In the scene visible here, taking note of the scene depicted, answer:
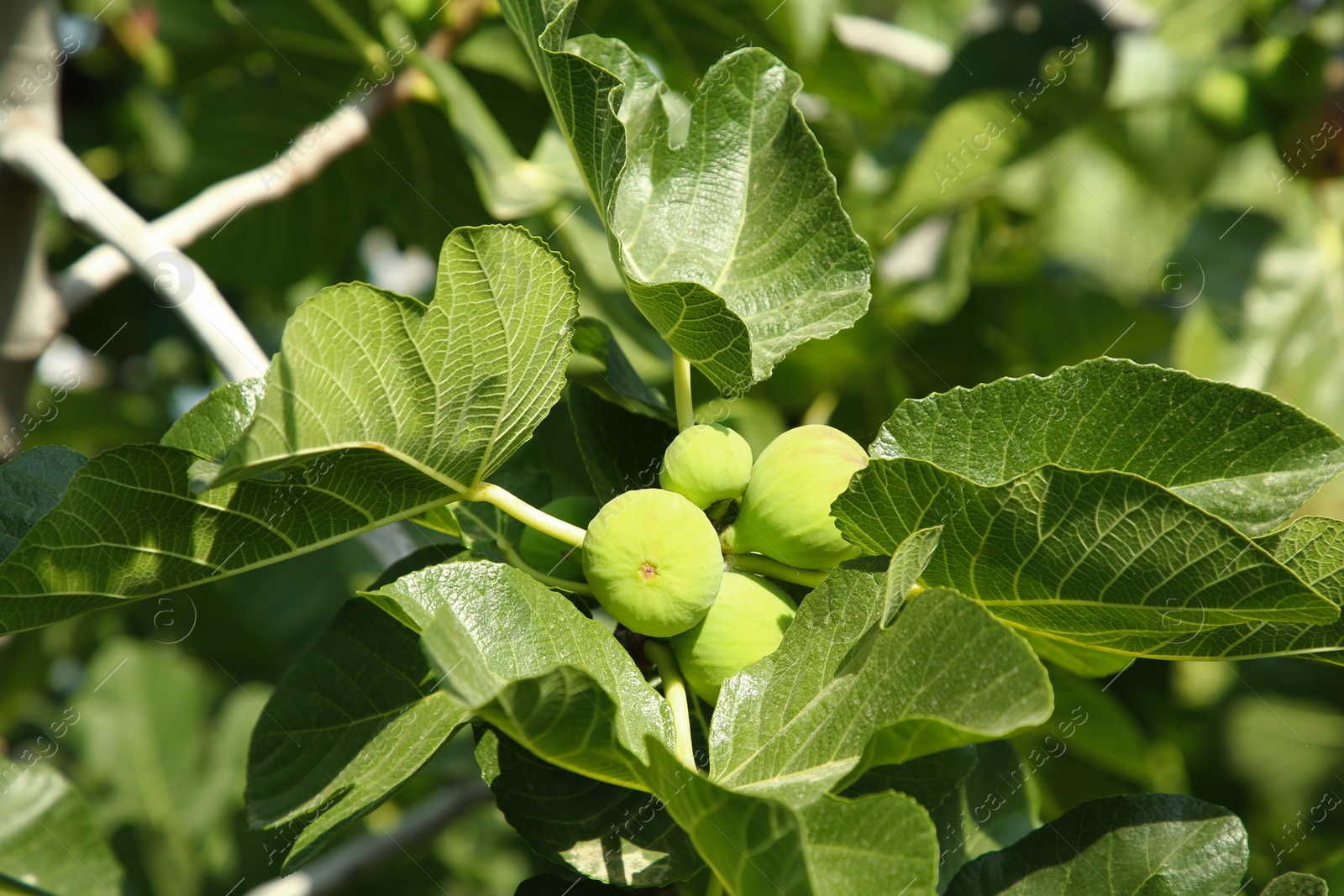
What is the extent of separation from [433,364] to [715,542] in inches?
11.0

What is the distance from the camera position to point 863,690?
788mm

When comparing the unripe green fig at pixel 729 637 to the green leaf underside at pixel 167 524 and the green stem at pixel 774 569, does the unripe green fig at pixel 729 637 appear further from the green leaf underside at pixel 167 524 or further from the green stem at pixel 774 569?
the green leaf underside at pixel 167 524

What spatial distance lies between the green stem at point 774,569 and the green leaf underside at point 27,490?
0.57 meters

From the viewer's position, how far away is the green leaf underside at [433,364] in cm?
75

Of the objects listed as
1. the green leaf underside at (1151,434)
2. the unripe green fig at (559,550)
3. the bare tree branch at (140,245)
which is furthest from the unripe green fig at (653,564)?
the bare tree branch at (140,245)

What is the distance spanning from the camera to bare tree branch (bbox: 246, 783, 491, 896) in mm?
1618

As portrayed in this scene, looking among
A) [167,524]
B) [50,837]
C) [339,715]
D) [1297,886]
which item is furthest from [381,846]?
[1297,886]

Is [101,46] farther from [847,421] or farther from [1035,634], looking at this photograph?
[1035,634]

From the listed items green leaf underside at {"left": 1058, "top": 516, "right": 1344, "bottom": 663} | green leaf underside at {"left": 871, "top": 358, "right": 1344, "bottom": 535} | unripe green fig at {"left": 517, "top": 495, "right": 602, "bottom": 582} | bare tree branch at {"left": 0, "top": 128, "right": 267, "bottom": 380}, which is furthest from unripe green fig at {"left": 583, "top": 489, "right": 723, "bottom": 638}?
bare tree branch at {"left": 0, "top": 128, "right": 267, "bottom": 380}

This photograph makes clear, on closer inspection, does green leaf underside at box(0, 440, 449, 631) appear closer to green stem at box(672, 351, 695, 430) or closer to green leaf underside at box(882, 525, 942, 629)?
green stem at box(672, 351, 695, 430)

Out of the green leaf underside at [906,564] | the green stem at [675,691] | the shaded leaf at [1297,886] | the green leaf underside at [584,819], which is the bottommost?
the shaded leaf at [1297,886]

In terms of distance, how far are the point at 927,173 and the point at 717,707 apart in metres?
1.74

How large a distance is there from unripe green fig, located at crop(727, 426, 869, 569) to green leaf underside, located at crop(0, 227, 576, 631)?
21cm

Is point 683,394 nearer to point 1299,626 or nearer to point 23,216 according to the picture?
point 1299,626
